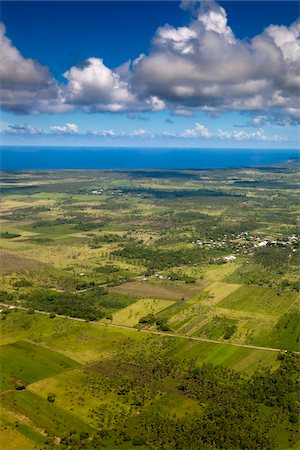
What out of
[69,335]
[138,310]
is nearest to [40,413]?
[69,335]

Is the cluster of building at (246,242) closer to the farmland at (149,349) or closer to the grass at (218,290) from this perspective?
the farmland at (149,349)

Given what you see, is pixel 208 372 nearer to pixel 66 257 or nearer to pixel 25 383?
pixel 25 383

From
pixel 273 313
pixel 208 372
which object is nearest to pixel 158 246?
pixel 273 313

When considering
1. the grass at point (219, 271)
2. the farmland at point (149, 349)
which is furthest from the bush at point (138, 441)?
the grass at point (219, 271)

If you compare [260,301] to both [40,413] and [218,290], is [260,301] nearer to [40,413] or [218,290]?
[218,290]

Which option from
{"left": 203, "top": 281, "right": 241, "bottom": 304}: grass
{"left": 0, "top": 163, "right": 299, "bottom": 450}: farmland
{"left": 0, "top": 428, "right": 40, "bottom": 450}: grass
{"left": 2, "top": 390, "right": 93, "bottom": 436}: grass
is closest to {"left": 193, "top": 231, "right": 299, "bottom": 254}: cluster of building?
{"left": 0, "top": 163, "right": 299, "bottom": 450}: farmland

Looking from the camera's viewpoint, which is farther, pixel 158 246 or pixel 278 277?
pixel 158 246
